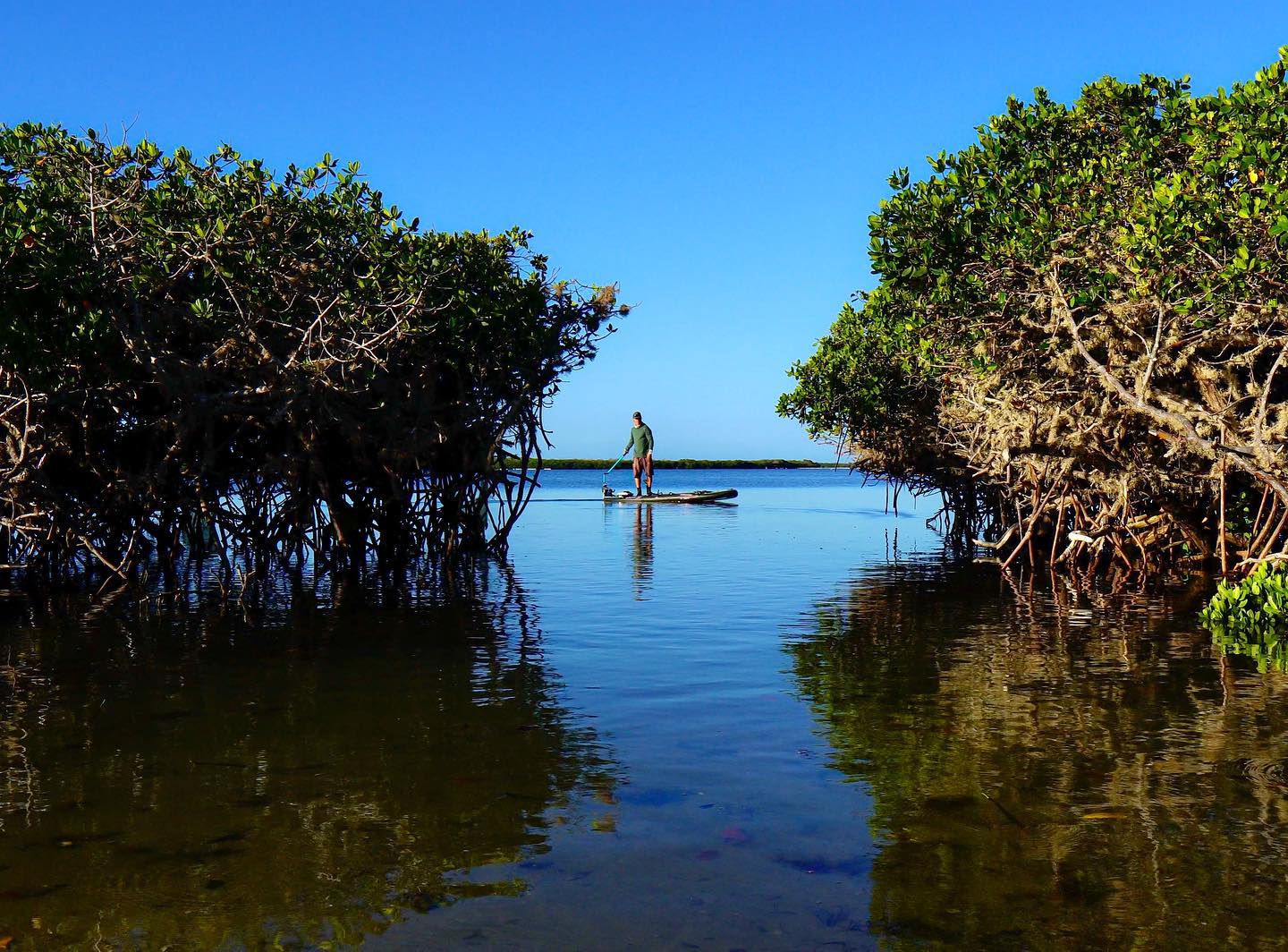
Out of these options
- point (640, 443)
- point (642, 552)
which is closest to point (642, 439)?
point (640, 443)

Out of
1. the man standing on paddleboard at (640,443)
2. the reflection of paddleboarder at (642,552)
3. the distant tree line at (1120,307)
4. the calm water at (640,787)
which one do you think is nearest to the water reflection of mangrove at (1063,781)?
the calm water at (640,787)

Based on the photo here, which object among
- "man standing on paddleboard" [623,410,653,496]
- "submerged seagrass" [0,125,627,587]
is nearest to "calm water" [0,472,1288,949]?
"submerged seagrass" [0,125,627,587]

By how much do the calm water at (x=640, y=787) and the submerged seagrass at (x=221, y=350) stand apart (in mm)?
2981

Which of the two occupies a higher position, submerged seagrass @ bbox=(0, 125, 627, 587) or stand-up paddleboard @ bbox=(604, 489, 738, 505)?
submerged seagrass @ bbox=(0, 125, 627, 587)

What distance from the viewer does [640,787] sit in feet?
17.6

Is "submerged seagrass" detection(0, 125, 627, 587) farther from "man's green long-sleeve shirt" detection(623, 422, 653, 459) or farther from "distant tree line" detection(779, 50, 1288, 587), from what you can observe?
"man's green long-sleeve shirt" detection(623, 422, 653, 459)

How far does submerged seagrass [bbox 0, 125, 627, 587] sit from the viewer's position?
452 inches

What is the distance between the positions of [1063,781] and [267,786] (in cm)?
357

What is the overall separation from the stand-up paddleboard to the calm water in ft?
77.9

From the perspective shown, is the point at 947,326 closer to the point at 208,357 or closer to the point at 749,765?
the point at 208,357

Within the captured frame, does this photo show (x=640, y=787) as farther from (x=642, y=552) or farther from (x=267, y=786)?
(x=642, y=552)

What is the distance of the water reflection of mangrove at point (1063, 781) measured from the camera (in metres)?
3.84

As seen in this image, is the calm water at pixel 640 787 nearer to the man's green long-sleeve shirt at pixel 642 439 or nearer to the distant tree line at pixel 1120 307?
the distant tree line at pixel 1120 307

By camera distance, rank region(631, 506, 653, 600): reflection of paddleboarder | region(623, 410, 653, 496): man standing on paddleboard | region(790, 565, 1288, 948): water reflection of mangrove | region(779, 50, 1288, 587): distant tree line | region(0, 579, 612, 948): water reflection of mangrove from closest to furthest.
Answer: region(790, 565, 1288, 948): water reflection of mangrove
region(0, 579, 612, 948): water reflection of mangrove
region(779, 50, 1288, 587): distant tree line
region(631, 506, 653, 600): reflection of paddleboarder
region(623, 410, 653, 496): man standing on paddleboard
